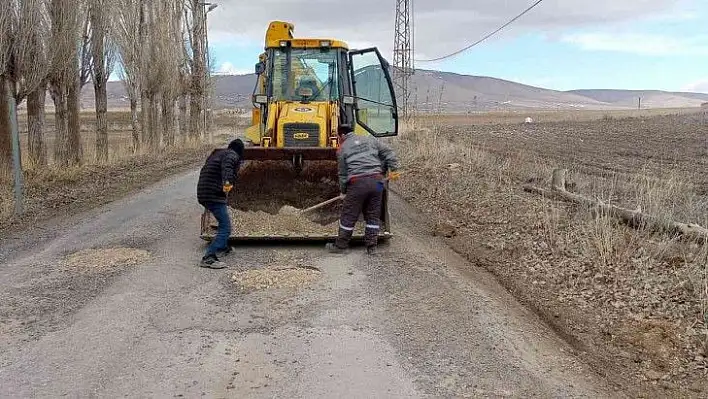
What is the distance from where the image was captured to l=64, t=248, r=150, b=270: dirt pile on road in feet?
27.9

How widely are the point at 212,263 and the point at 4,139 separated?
10.2 metres

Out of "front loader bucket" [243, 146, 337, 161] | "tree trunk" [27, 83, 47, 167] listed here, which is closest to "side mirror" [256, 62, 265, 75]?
"front loader bucket" [243, 146, 337, 161]

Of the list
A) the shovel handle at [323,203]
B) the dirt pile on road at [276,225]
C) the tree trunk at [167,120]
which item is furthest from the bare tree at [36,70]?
the tree trunk at [167,120]

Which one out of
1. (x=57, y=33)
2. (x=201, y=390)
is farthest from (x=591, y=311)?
(x=57, y=33)

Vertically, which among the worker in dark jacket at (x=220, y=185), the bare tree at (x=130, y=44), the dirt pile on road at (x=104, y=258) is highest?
the bare tree at (x=130, y=44)

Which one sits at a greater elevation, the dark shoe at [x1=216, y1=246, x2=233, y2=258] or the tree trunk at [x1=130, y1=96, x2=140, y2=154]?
the tree trunk at [x1=130, y1=96, x2=140, y2=154]

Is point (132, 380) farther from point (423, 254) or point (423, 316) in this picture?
point (423, 254)

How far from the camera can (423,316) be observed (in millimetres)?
6613

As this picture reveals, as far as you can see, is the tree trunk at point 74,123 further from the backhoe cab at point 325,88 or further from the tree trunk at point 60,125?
the backhoe cab at point 325,88

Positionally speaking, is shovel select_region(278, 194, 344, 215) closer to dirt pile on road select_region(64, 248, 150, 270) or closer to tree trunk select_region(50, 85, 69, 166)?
dirt pile on road select_region(64, 248, 150, 270)

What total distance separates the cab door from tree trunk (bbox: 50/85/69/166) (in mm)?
11282

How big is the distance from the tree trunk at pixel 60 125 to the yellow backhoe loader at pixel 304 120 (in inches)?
389

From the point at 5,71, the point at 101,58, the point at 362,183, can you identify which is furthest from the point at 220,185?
the point at 101,58

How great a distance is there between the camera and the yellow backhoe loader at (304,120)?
10469 mm
